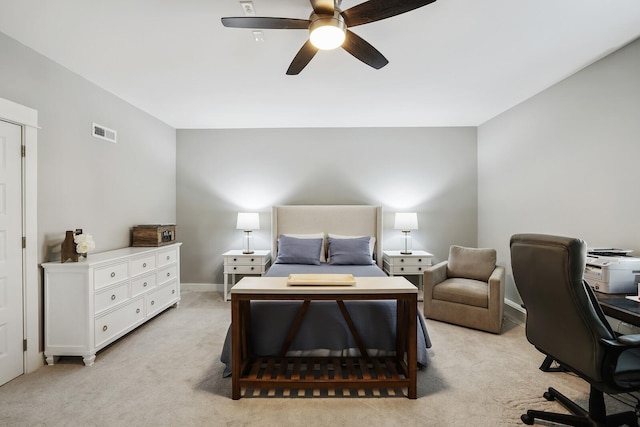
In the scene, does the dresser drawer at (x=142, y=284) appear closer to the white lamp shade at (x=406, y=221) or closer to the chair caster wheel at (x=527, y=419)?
the white lamp shade at (x=406, y=221)

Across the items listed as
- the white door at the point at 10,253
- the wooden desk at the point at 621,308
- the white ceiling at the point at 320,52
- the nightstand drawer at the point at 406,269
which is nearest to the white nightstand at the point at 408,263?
the nightstand drawer at the point at 406,269

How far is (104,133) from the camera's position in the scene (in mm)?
3422

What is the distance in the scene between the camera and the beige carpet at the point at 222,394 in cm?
200

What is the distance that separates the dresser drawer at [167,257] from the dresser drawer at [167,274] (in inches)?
3.0

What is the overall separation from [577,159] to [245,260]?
4.03 m

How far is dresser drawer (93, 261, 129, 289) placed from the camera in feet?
9.13

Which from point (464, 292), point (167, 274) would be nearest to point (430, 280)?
point (464, 292)

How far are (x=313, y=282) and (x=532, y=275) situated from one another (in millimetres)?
1375

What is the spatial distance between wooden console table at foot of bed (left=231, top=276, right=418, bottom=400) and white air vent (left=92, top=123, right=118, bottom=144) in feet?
7.98

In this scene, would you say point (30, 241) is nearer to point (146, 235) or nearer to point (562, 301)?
point (146, 235)

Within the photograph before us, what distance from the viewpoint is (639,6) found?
2.02 meters

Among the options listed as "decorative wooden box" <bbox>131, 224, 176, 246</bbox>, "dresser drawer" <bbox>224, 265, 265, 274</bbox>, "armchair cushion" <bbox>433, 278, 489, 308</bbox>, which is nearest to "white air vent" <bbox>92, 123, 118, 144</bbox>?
"decorative wooden box" <bbox>131, 224, 176, 246</bbox>

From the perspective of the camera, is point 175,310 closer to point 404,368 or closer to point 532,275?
point 404,368

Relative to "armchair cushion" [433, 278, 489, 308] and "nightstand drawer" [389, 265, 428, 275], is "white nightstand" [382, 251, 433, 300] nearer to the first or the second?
"nightstand drawer" [389, 265, 428, 275]
